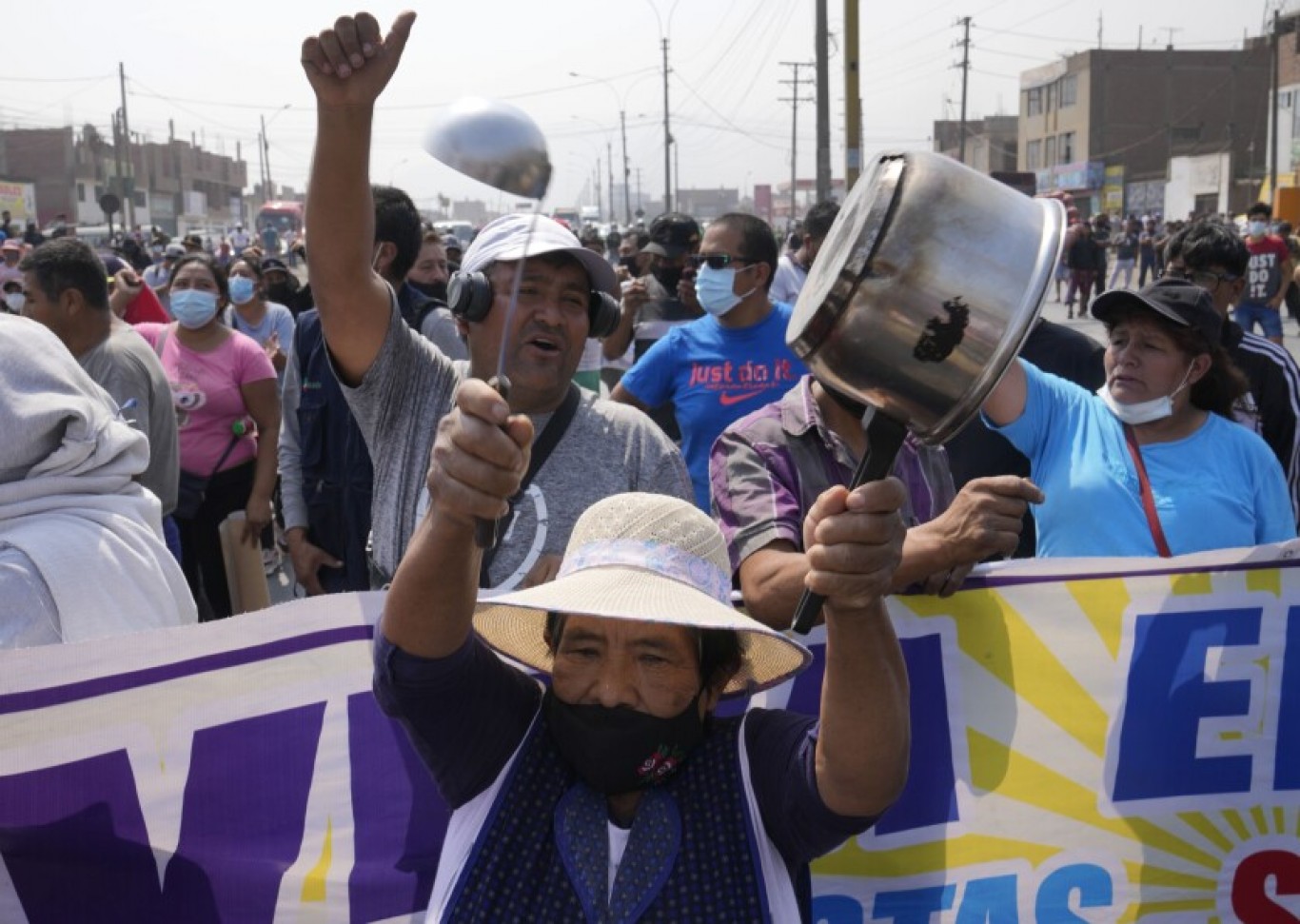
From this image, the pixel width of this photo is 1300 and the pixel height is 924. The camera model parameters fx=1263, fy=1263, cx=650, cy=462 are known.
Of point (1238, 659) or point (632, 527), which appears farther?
point (1238, 659)

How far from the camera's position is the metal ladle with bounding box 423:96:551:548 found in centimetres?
184

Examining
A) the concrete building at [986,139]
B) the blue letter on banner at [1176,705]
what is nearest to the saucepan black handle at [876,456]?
the blue letter on banner at [1176,705]

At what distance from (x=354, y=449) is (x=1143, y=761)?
2635mm

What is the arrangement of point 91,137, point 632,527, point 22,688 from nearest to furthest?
point 632,527, point 22,688, point 91,137

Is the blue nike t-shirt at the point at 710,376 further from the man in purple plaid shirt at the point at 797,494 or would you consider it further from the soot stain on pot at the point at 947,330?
the soot stain on pot at the point at 947,330

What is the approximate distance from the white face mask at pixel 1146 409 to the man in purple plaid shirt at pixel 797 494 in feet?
2.60

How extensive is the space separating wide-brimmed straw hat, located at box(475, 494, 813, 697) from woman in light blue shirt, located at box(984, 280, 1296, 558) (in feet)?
4.93

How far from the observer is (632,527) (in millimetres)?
2047

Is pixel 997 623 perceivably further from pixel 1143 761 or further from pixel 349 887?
pixel 349 887

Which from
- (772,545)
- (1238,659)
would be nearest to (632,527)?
(772,545)

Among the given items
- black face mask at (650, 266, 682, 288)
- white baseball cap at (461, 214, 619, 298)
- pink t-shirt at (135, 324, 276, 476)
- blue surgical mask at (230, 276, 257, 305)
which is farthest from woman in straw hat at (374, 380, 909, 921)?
blue surgical mask at (230, 276, 257, 305)

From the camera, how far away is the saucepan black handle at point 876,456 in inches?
57.9

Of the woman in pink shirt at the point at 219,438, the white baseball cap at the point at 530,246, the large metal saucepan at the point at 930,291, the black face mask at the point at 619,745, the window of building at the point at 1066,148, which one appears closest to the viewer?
the large metal saucepan at the point at 930,291

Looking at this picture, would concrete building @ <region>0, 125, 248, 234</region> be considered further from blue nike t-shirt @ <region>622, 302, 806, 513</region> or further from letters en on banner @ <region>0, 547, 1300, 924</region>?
letters en on banner @ <region>0, 547, 1300, 924</region>
